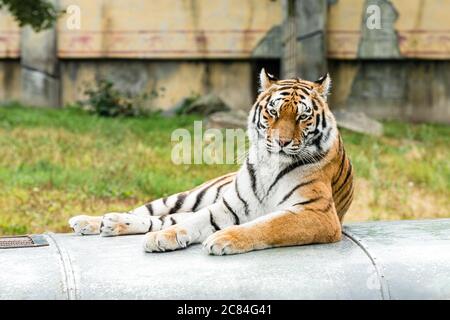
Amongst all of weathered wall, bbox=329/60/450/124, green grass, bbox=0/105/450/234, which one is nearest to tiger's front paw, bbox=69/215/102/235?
green grass, bbox=0/105/450/234

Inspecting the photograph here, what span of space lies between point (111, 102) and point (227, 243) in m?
11.3

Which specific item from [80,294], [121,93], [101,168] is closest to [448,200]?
[101,168]

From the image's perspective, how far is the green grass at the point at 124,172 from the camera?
25.3ft

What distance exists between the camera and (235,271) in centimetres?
354

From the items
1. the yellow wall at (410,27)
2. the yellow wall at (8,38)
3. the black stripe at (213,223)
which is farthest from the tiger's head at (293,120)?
the yellow wall at (8,38)

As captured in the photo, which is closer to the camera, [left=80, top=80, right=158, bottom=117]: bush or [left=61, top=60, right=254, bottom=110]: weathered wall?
[left=80, top=80, right=158, bottom=117]: bush

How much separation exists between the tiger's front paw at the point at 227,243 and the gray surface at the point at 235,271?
0.11 feet

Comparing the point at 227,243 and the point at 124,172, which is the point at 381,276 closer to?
the point at 227,243

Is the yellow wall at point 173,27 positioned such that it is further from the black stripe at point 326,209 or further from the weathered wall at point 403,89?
the black stripe at point 326,209

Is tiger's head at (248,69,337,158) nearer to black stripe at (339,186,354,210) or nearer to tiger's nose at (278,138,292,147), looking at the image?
tiger's nose at (278,138,292,147)

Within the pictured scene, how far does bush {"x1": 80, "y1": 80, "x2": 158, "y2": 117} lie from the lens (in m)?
14.8

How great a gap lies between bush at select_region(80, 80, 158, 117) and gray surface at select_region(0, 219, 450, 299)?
1105cm

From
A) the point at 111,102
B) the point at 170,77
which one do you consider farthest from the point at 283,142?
the point at 170,77

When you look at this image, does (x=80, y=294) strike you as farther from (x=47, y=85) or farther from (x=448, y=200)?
(x=47, y=85)
